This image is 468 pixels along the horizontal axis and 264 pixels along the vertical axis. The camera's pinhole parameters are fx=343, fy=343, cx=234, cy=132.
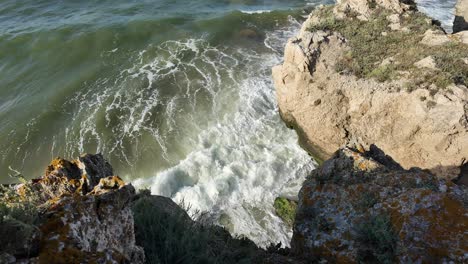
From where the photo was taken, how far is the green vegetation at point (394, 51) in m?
12.9

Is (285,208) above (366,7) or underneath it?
Answer: underneath

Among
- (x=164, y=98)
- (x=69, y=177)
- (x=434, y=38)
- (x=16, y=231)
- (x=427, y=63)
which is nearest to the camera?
(x=16, y=231)

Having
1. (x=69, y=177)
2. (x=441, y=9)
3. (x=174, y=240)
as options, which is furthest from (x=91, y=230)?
(x=441, y=9)

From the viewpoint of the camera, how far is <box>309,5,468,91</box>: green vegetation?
506 inches

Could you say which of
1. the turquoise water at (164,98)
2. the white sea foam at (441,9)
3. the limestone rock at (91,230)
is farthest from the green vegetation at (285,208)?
the white sea foam at (441,9)

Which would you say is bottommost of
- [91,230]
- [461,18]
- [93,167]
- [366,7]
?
[461,18]

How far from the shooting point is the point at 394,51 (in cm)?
1480

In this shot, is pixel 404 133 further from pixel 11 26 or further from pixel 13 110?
pixel 11 26

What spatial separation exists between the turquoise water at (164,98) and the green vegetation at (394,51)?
14.9 feet

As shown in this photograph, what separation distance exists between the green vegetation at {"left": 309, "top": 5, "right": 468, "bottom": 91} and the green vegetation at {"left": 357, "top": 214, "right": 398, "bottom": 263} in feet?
27.4

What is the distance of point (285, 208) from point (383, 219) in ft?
22.7

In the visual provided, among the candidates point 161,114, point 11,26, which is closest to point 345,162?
point 161,114

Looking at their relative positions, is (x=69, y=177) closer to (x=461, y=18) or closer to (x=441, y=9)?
(x=461, y=18)

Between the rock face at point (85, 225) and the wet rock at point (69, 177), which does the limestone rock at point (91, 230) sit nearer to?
the rock face at point (85, 225)
